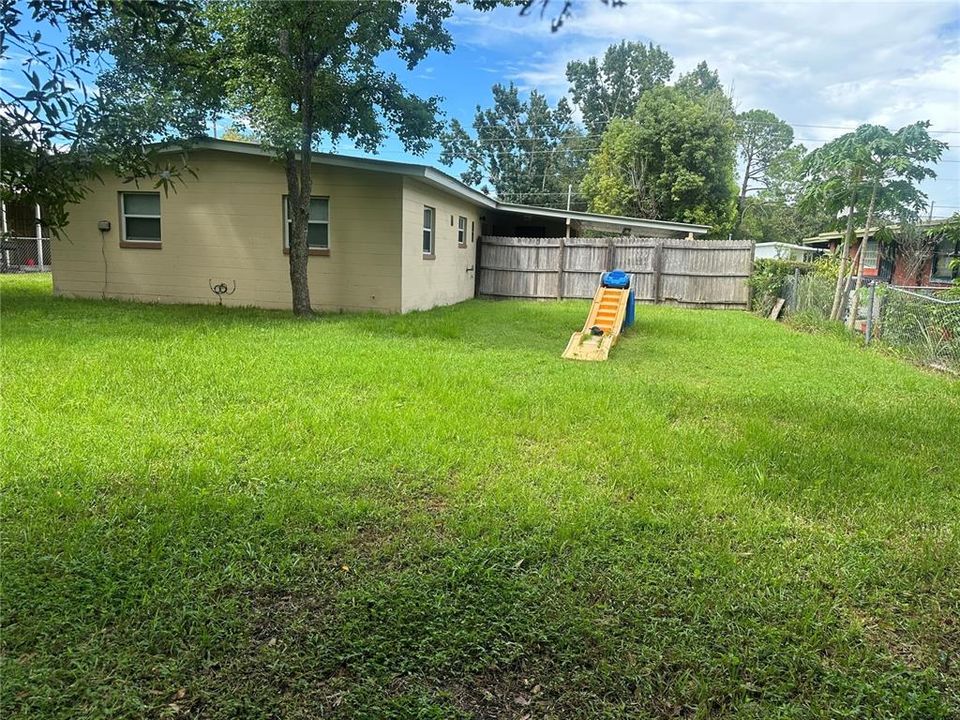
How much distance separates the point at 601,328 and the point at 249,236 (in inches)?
266

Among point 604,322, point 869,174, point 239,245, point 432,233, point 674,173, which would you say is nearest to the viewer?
point 604,322

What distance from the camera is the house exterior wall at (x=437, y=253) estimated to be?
36.5ft

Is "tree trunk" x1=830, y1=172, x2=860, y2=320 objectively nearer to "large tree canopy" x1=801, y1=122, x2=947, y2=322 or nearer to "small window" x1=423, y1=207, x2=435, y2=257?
"large tree canopy" x1=801, y1=122, x2=947, y2=322

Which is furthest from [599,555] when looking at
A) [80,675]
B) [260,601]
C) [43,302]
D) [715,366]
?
[43,302]

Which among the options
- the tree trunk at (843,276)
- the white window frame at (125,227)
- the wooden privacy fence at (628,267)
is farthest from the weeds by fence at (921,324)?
the white window frame at (125,227)

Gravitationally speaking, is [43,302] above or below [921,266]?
below

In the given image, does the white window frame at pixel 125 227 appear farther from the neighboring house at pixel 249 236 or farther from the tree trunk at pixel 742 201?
the tree trunk at pixel 742 201

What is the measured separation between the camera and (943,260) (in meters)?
17.8

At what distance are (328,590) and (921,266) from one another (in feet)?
68.7

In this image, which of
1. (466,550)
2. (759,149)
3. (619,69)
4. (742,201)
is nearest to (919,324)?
(619,69)

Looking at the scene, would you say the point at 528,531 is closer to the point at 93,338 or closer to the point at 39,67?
the point at 39,67

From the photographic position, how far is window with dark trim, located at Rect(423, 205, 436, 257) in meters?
12.3

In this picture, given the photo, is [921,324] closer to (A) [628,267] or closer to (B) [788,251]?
(A) [628,267]

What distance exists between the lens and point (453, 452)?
149 inches
